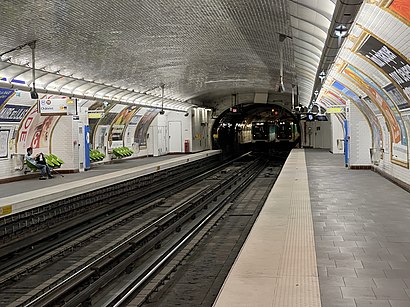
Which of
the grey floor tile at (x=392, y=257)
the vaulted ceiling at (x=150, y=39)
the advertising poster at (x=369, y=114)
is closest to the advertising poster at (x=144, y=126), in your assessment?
the vaulted ceiling at (x=150, y=39)

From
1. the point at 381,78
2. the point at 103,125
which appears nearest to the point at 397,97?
the point at 381,78

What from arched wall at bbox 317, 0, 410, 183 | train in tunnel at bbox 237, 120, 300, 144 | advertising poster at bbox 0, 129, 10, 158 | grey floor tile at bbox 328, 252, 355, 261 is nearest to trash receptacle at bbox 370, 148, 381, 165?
arched wall at bbox 317, 0, 410, 183

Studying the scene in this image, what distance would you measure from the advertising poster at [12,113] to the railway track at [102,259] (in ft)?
15.8

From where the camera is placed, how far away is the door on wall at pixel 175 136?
32.2 meters

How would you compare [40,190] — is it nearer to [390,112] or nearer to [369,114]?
[390,112]

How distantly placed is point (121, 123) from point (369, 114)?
13.4 m

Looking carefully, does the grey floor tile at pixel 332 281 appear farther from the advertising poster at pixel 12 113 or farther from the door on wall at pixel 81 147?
the door on wall at pixel 81 147

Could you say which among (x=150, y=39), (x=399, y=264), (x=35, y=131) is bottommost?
(x=399, y=264)

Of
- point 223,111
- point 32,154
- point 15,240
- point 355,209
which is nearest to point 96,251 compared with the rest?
point 15,240

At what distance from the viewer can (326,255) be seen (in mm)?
6125

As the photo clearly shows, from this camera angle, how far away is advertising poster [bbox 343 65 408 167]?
37.8 ft

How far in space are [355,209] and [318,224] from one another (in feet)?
5.59

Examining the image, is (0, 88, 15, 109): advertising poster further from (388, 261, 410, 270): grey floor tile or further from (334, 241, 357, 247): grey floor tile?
(388, 261, 410, 270): grey floor tile

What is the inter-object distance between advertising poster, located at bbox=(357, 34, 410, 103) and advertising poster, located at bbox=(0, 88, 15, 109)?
9.60m
